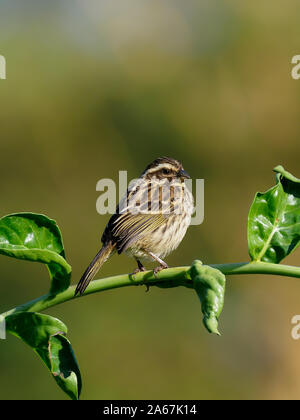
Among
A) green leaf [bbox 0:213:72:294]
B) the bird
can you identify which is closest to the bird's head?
the bird

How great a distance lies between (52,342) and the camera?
6.48 ft

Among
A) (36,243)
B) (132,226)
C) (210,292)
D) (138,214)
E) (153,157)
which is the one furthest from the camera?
(153,157)

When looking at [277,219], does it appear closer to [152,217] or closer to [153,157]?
[152,217]

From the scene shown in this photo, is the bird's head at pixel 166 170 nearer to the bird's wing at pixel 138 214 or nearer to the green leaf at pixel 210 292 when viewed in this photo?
the bird's wing at pixel 138 214

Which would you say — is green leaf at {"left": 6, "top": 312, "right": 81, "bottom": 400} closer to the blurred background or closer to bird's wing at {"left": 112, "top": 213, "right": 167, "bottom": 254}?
bird's wing at {"left": 112, "top": 213, "right": 167, "bottom": 254}

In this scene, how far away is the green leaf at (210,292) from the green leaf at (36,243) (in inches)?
16.7

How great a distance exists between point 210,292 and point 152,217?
277 centimetres

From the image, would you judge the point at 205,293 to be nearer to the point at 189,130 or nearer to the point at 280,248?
the point at 280,248

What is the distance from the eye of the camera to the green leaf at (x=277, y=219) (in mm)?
2107

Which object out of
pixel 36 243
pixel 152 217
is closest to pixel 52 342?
pixel 36 243

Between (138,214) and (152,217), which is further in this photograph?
(152,217)

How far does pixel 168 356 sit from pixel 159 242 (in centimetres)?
383

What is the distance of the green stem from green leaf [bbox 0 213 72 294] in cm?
5

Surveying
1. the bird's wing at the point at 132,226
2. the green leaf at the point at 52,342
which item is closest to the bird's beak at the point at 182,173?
the bird's wing at the point at 132,226
